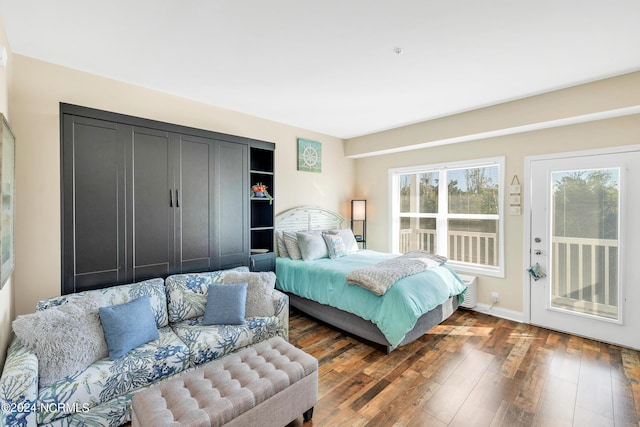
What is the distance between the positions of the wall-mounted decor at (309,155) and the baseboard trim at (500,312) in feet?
10.1

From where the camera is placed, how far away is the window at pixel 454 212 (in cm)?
390

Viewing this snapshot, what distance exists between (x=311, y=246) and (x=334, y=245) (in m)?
0.38

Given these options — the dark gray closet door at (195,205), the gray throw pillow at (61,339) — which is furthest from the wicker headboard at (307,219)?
the gray throw pillow at (61,339)

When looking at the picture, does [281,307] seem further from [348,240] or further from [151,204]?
[348,240]

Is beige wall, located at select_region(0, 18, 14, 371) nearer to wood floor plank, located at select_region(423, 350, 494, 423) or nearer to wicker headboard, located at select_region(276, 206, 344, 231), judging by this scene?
wicker headboard, located at select_region(276, 206, 344, 231)

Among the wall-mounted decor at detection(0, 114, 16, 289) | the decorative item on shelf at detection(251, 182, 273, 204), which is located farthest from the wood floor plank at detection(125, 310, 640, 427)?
the wall-mounted decor at detection(0, 114, 16, 289)

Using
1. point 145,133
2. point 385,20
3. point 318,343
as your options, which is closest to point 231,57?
point 145,133

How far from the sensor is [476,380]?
2367 millimetres

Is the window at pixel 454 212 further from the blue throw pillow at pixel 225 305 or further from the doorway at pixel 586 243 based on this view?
the blue throw pillow at pixel 225 305

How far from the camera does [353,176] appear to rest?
18.0 ft

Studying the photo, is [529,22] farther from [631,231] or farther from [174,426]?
[174,426]

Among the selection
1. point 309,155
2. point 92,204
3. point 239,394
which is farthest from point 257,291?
point 309,155

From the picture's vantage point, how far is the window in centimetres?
390

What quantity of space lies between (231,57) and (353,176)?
347 cm
